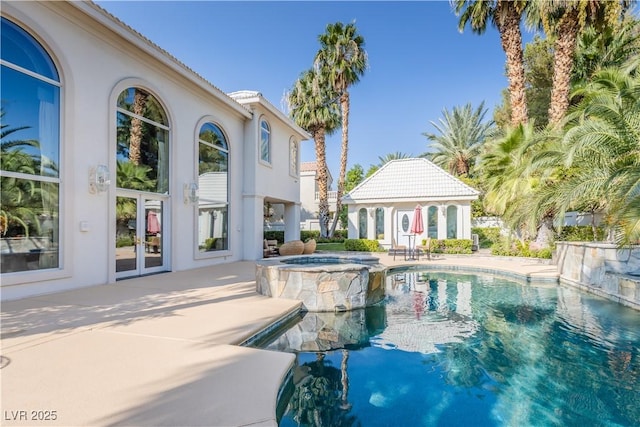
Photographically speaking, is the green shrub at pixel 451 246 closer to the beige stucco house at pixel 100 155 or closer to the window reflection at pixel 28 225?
the beige stucco house at pixel 100 155

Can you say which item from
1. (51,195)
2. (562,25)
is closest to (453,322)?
(51,195)

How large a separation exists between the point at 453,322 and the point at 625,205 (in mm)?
4501

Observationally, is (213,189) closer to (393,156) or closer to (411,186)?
(411,186)

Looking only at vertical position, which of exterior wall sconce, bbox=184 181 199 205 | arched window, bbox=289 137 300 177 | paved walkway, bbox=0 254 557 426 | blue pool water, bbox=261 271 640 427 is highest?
arched window, bbox=289 137 300 177

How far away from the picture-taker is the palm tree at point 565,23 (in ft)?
49.1

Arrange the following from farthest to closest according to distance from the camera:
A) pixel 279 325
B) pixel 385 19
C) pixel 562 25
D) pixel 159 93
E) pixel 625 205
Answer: pixel 385 19, pixel 562 25, pixel 159 93, pixel 625 205, pixel 279 325

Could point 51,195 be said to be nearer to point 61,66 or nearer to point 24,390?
point 61,66

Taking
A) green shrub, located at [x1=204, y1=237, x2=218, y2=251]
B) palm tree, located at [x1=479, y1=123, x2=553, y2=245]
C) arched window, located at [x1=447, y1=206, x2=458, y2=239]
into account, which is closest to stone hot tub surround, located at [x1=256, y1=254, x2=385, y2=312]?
green shrub, located at [x1=204, y1=237, x2=218, y2=251]

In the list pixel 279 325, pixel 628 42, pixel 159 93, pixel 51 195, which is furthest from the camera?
pixel 628 42

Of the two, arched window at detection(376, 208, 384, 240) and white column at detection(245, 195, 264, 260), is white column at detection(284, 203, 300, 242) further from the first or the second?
arched window at detection(376, 208, 384, 240)

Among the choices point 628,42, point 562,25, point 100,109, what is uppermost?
point 628,42

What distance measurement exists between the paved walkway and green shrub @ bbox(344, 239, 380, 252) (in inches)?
555

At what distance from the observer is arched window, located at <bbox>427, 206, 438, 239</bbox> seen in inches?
856

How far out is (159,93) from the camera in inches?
442
